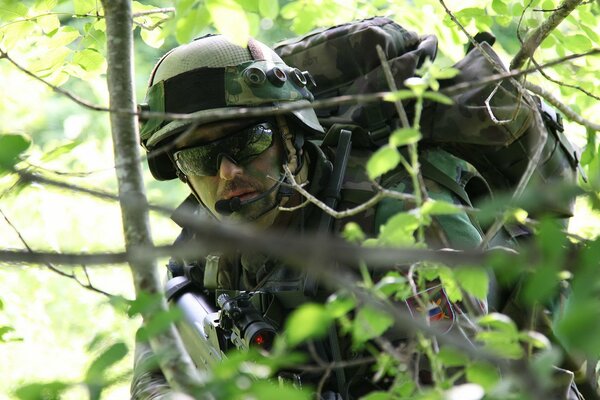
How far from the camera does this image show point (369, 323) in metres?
1.64

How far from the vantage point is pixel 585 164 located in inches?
76.0

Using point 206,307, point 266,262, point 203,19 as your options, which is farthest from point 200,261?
point 203,19

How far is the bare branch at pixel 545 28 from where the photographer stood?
2682 millimetres

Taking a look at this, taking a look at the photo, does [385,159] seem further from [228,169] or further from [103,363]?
[228,169]

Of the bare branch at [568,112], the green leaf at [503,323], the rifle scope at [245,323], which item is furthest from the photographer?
the rifle scope at [245,323]

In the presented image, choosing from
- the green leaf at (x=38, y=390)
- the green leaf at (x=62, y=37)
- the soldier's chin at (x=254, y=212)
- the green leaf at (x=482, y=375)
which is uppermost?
the green leaf at (x=38, y=390)

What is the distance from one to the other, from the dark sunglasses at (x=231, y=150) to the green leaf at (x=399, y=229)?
1.75 metres

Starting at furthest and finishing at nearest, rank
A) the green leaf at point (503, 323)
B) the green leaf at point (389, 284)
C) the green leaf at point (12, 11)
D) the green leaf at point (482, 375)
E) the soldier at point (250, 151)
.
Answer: the soldier at point (250, 151) → the green leaf at point (12, 11) → the green leaf at point (389, 284) → the green leaf at point (503, 323) → the green leaf at point (482, 375)

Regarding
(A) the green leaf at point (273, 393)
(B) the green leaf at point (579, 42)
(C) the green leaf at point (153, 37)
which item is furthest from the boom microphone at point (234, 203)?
(A) the green leaf at point (273, 393)

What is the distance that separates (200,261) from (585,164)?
246cm

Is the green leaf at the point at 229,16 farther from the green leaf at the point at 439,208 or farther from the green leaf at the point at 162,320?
the green leaf at the point at 162,320

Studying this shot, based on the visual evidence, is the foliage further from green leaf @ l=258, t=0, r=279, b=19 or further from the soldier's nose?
the soldier's nose

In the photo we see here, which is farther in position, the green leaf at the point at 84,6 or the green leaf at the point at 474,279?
the green leaf at the point at 84,6

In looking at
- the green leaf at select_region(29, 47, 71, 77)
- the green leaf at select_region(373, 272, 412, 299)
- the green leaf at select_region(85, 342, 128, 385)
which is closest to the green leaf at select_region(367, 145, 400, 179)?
the green leaf at select_region(373, 272, 412, 299)
